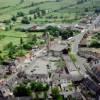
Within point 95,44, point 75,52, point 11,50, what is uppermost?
point 11,50

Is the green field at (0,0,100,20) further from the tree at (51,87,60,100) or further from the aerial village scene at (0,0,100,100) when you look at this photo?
the tree at (51,87,60,100)

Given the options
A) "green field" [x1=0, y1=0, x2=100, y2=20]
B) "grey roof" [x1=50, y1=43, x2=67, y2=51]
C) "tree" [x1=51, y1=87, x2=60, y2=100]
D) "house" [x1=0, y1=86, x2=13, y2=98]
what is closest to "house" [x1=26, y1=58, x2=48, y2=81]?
"house" [x1=0, y1=86, x2=13, y2=98]

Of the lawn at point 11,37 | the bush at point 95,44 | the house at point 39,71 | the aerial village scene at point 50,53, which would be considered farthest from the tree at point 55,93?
the lawn at point 11,37

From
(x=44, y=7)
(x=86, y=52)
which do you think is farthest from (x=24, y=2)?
(x=86, y=52)

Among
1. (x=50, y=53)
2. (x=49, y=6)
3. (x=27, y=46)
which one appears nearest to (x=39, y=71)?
(x=50, y=53)

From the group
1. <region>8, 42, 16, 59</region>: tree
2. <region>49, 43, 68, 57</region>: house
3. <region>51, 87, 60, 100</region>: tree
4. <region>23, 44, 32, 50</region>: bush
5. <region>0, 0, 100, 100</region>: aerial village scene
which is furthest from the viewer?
<region>23, 44, 32, 50</region>: bush

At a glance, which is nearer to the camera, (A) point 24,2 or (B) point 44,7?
(B) point 44,7

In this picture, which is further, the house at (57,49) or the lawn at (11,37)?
the lawn at (11,37)

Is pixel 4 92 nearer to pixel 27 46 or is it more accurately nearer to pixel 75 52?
pixel 75 52

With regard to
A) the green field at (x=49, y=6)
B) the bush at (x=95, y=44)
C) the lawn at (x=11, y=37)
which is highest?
the green field at (x=49, y=6)

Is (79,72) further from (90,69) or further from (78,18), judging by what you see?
(78,18)

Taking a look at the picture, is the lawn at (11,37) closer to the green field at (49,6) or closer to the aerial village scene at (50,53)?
the aerial village scene at (50,53)
